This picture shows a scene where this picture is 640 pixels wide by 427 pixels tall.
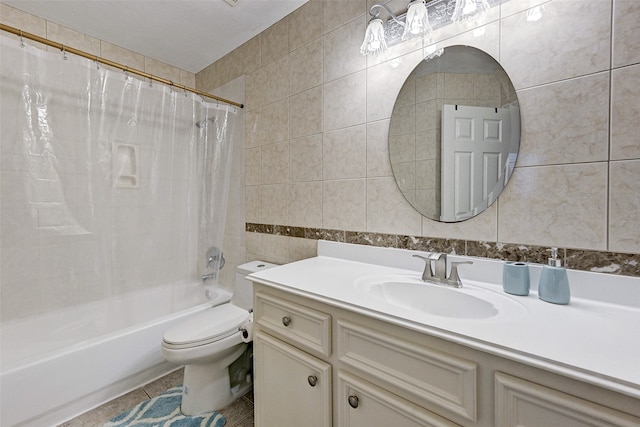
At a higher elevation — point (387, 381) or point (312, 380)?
point (387, 381)

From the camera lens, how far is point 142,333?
1.63 metres

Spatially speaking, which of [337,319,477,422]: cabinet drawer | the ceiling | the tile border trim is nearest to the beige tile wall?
the tile border trim

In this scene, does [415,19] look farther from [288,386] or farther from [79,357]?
[79,357]

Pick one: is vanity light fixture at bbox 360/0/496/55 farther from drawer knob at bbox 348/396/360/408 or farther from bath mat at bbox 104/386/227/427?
bath mat at bbox 104/386/227/427

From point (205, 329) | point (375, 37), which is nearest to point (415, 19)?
point (375, 37)

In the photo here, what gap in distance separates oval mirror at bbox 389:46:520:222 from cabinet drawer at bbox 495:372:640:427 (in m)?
0.64

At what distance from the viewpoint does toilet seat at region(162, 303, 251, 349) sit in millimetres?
1331

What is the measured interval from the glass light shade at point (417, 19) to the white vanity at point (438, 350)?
0.96 m

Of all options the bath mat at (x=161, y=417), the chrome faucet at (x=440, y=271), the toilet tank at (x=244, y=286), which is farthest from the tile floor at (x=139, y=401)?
the chrome faucet at (x=440, y=271)

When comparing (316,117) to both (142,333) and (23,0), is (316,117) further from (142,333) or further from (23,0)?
(23,0)

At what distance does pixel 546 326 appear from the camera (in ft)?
2.10

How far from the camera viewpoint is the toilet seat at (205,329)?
133 centimetres

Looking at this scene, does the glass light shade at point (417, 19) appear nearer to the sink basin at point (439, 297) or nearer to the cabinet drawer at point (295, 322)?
the sink basin at point (439, 297)

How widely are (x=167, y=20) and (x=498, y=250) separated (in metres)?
2.33
